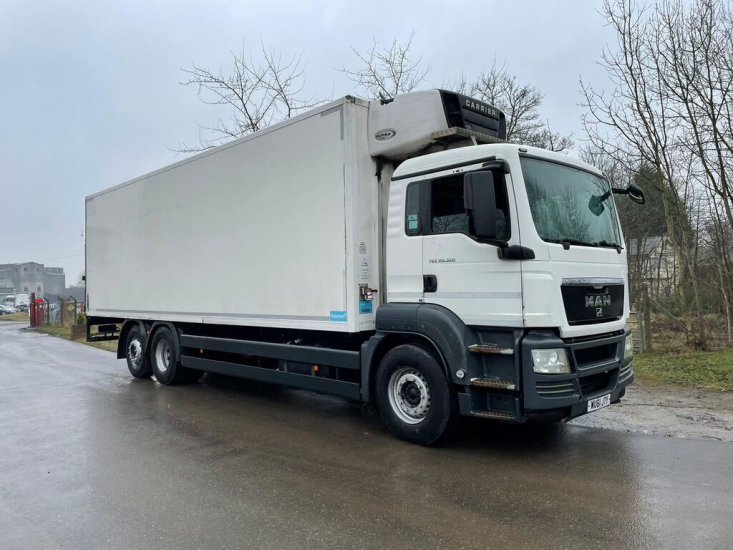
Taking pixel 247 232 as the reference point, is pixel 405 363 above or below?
Answer: below

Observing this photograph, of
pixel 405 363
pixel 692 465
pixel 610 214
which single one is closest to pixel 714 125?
pixel 610 214

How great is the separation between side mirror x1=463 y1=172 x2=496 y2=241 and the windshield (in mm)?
460

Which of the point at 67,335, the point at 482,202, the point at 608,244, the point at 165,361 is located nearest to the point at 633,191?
the point at 608,244

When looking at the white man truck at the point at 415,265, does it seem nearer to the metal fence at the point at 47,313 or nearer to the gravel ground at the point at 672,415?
the gravel ground at the point at 672,415

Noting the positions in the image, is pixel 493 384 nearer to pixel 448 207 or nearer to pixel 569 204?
pixel 448 207

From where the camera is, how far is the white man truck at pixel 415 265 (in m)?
4.72

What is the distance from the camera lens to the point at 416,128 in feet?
18.6

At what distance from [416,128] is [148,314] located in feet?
20.8

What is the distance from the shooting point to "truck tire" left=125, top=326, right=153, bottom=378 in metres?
9.89

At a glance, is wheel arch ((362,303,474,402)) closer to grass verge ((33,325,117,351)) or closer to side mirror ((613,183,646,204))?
side mirror ((613,183,646,204))

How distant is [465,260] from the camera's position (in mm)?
5043

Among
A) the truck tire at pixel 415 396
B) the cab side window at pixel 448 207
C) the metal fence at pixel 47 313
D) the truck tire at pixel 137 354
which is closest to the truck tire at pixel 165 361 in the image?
the truck tire at pixel 137 354

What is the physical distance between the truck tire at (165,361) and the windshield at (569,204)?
21.9ft

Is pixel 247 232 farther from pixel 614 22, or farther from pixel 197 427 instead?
pixel 614 22
